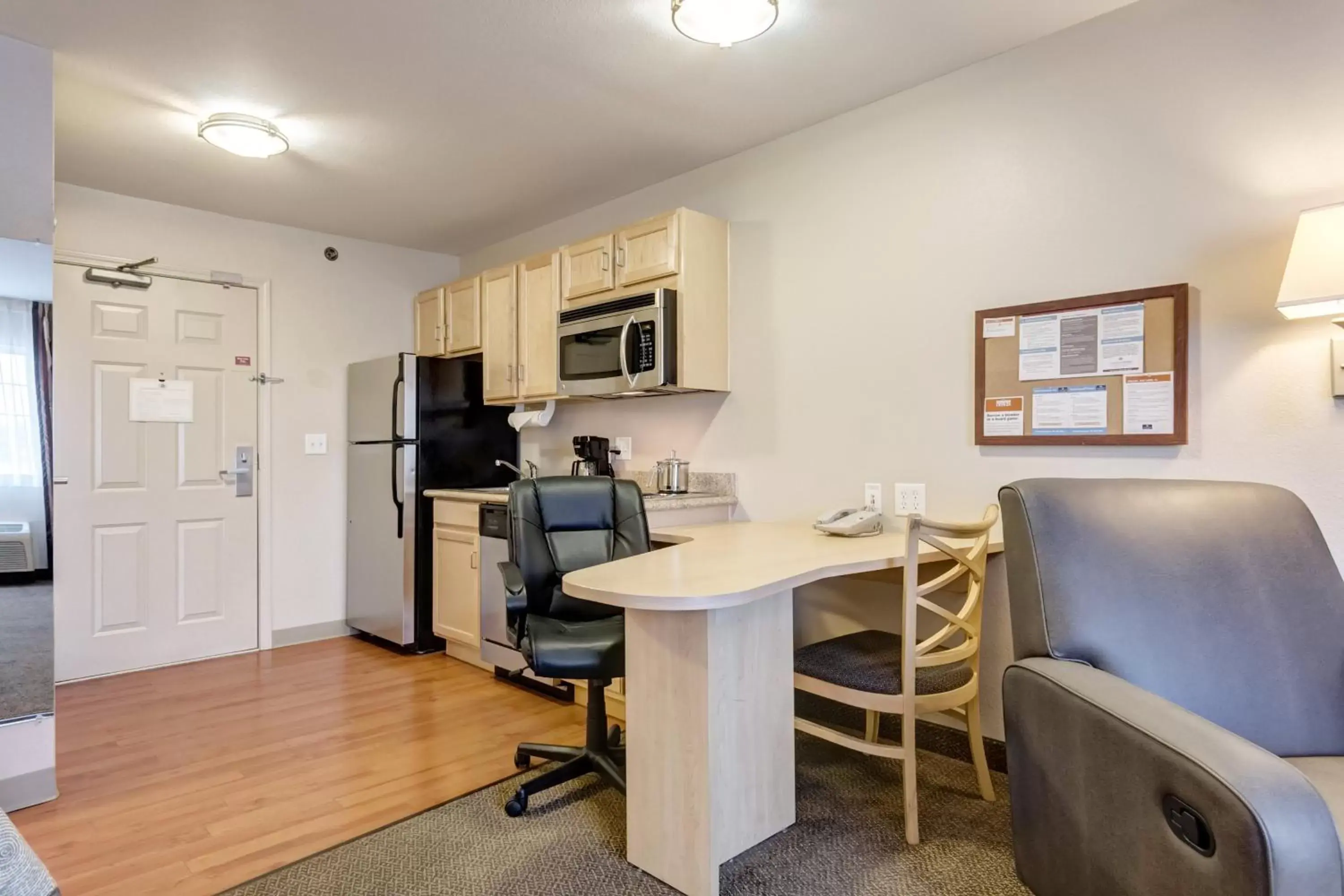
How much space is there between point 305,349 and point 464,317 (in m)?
0.94

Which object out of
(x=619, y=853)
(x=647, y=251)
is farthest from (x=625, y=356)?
(x=619, y=853)

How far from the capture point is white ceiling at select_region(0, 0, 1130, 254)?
6.95ft

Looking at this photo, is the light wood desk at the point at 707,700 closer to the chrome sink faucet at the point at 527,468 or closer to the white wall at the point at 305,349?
the chrome sink faucet at the point at 527,468

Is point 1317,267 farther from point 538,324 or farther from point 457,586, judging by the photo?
point 457,586

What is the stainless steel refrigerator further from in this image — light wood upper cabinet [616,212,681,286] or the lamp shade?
the lamp shade

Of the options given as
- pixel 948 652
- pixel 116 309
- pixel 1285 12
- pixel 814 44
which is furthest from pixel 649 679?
pixel 116 309

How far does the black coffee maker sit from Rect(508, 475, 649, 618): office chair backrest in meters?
1.07

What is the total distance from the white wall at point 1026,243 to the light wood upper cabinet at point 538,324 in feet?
2.25

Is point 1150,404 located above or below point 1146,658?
above

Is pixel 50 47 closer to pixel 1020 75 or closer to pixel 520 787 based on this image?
pixel 520 787

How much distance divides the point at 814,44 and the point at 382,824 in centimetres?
268

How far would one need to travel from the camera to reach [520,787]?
2.13 m

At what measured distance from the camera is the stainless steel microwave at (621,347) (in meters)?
3.01

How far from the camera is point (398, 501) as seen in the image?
150 inches
